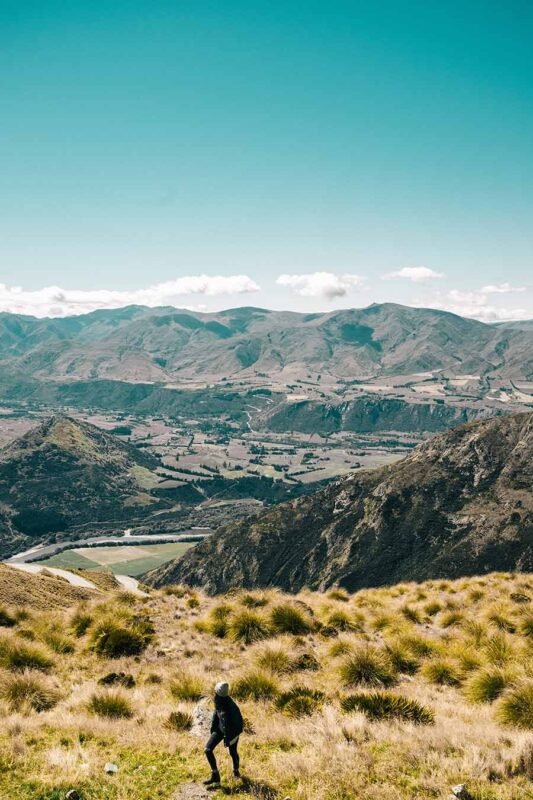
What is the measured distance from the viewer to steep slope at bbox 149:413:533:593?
134625 mm

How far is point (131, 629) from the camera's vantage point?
19.8 m

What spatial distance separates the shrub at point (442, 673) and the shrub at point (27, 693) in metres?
11.6

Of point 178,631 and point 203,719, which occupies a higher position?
point 203,719

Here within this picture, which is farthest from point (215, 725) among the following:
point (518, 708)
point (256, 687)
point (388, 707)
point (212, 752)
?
point (518, 708)

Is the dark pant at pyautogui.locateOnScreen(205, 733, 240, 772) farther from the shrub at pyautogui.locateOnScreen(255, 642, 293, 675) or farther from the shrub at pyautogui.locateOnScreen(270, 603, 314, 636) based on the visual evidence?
the shrub at pyautogui.locateOnScreen(270, 603, 314, 636)

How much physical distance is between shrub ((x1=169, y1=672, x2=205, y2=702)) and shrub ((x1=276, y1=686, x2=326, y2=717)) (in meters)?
2.53

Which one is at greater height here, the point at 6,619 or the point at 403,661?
the point at 403,661

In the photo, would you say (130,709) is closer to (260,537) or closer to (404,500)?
(404,500)

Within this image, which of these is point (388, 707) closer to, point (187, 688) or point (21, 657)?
point (187, 688)

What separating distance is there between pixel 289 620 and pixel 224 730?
11017 mm

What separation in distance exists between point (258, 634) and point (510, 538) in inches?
5117

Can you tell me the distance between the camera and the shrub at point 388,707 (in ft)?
43.0

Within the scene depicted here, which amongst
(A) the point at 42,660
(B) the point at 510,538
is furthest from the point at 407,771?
(B) the point at 510,538

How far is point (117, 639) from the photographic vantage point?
747 inches
